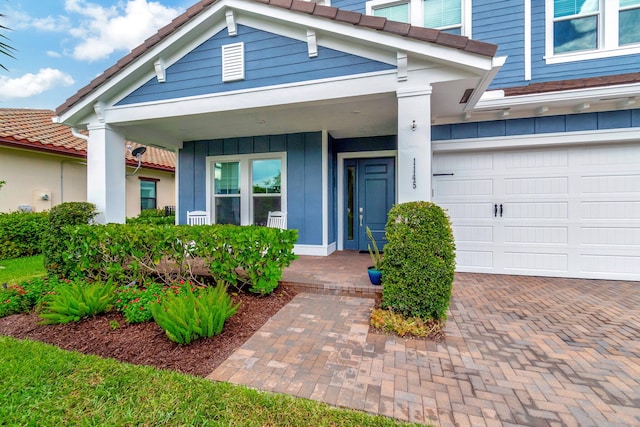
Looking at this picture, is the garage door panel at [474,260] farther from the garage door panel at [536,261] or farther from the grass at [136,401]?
the grass at [136,401]

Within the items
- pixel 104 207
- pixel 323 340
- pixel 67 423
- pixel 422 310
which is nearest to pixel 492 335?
pixel 422 310

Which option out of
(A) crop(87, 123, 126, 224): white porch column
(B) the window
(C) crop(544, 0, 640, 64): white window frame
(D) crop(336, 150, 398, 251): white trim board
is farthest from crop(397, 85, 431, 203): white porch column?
(B) the window

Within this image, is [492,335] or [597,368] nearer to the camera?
[597,368]

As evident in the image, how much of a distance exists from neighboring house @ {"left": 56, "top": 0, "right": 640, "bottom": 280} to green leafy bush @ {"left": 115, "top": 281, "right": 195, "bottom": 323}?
2.39m

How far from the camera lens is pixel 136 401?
1935 millimetres

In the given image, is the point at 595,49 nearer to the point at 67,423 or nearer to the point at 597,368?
the point at 597,368

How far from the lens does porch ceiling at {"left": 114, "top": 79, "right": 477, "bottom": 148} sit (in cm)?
428

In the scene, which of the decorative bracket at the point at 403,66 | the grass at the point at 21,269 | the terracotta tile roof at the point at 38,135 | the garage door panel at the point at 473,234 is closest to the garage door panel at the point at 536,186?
the garage door panel at the point at 473,234

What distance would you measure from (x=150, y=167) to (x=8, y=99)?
931 centimetres

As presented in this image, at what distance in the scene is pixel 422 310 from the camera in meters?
3.17

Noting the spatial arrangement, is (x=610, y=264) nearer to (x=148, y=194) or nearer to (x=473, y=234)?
(x=473, y=234)

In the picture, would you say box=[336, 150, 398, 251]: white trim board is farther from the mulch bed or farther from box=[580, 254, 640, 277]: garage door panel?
box=[580, 254, 640, 277]: garage door panel

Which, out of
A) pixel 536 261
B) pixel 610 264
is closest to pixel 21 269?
pixel 536 261

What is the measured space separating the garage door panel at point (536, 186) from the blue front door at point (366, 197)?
231 centimetres
